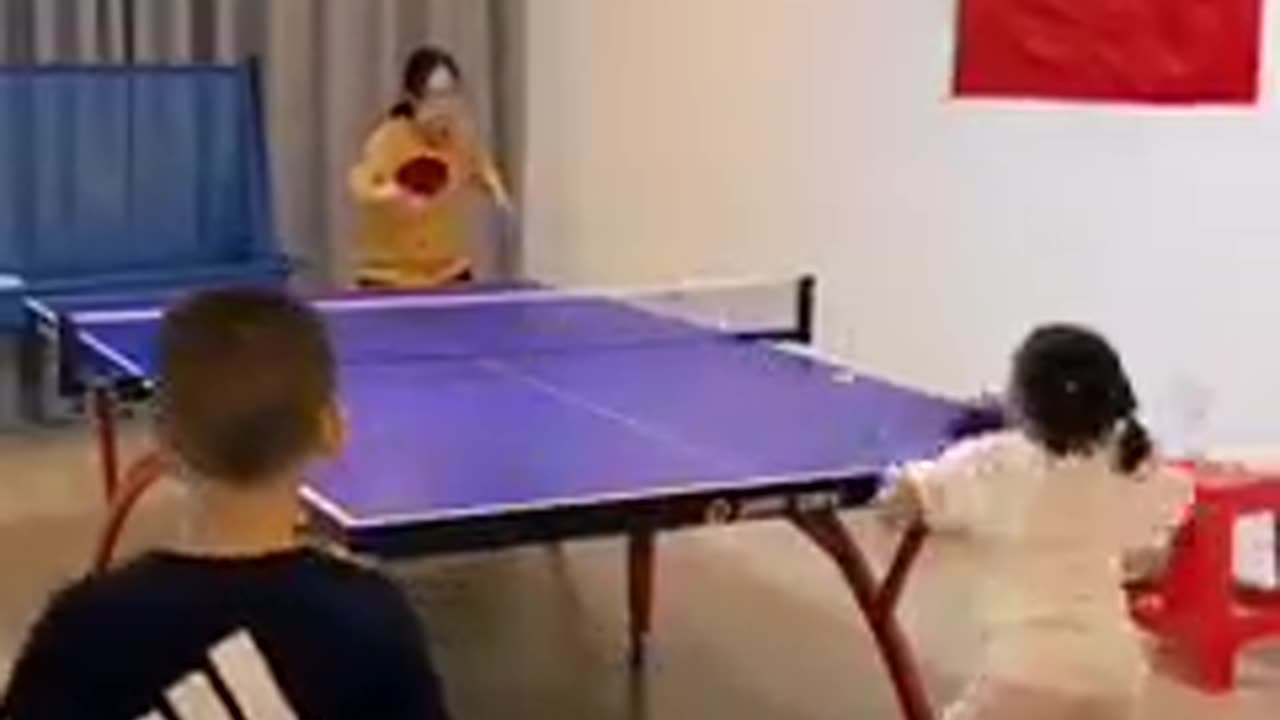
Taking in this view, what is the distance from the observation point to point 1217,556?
497 cm

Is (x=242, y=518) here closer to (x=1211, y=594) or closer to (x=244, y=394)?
(x=244, y=394)

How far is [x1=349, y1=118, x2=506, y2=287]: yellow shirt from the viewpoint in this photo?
7207 millimetres

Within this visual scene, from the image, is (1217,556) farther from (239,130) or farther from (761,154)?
(239,130)

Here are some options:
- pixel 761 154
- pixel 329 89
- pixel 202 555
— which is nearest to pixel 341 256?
pixel 329 89

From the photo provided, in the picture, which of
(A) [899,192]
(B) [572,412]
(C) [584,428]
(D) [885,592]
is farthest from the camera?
(A) [899,192]

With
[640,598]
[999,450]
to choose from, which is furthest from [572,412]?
[999,450]

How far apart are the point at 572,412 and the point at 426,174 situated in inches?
115

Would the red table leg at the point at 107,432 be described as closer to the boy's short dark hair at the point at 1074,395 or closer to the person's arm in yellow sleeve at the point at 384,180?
the person's arm in yellow sleeve at the point at 384,180

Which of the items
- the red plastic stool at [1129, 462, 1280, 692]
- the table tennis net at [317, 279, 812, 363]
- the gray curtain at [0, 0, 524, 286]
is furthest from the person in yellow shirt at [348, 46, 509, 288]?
the red plastic stool at [1129, 462, 1280, 692]

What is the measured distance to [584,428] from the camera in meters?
4.30

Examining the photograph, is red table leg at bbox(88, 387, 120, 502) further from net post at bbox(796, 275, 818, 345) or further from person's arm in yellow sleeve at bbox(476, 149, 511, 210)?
person's arm in yellow sleeve at bbox(476, 149, 511, 210)

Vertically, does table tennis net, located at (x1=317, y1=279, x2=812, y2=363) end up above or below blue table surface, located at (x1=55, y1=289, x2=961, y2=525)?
above

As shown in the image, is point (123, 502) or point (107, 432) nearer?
point (123, 502)

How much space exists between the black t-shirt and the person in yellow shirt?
200 inches
